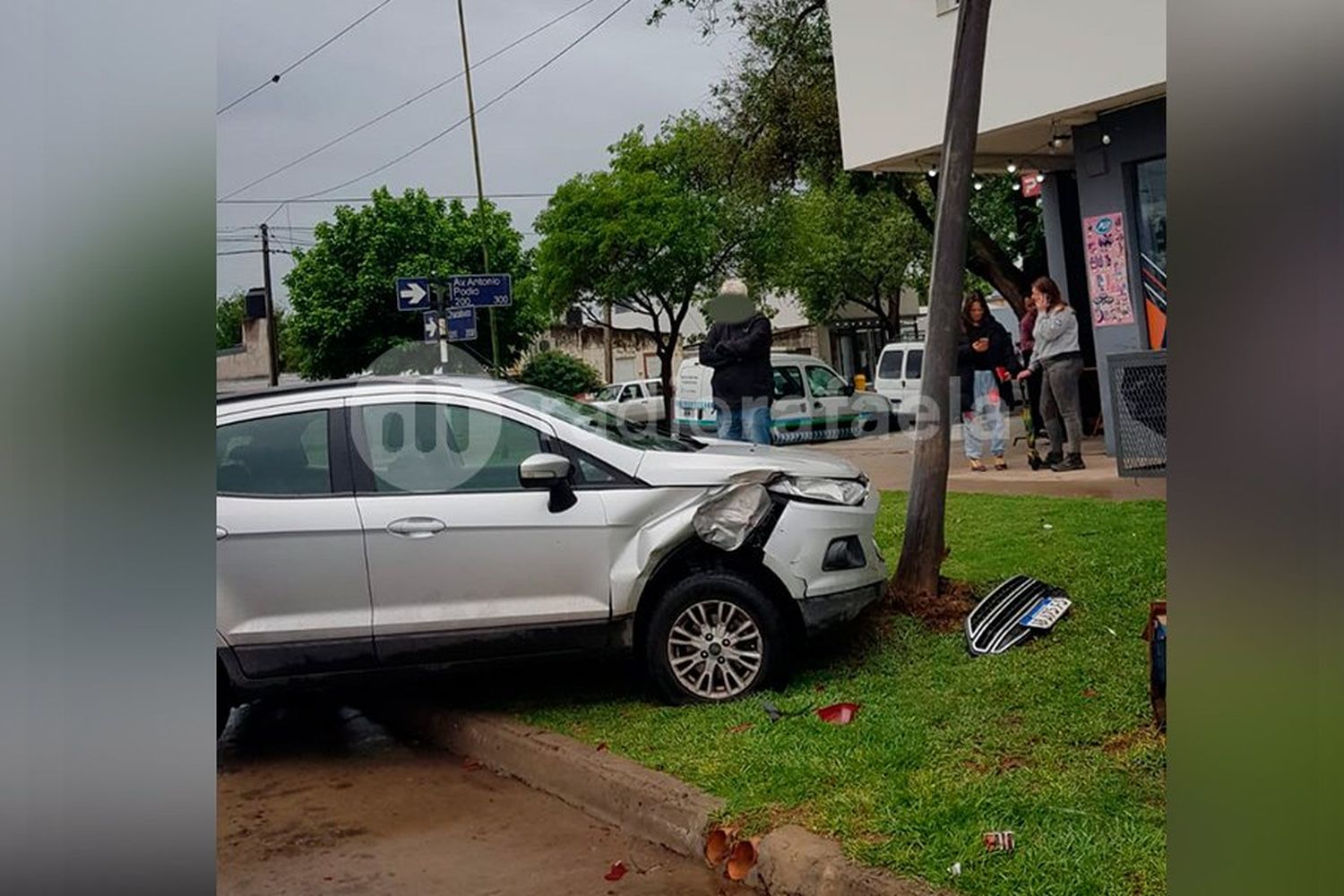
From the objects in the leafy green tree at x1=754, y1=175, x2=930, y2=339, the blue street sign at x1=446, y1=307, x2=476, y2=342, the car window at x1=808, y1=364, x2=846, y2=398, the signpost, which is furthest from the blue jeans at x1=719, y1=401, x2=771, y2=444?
the car window at x1=808, y1=364, x2=846, y2=398

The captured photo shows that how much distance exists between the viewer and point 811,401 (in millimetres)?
20469

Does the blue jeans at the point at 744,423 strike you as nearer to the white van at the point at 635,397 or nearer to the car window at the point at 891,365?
the white van at the point at 635,397

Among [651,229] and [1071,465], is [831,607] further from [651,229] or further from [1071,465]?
[651,229]

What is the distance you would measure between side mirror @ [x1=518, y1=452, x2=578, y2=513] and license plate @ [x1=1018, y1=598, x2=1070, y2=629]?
229cm

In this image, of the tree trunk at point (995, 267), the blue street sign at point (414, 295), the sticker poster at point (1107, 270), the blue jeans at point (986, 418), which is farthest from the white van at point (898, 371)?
the blue jeans at point (986, 418)

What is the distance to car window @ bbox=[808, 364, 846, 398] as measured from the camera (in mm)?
20922

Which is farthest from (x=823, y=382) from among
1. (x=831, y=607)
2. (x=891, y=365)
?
(x=831, y=607)

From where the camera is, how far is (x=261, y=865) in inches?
170

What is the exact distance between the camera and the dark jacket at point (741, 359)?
8906mm

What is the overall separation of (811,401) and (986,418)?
8792mm

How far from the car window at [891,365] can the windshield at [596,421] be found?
59.2 ft

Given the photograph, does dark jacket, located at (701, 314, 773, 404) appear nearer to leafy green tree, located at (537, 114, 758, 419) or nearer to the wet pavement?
the wet pavement

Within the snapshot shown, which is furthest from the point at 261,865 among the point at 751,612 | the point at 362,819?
the point at 751,612
